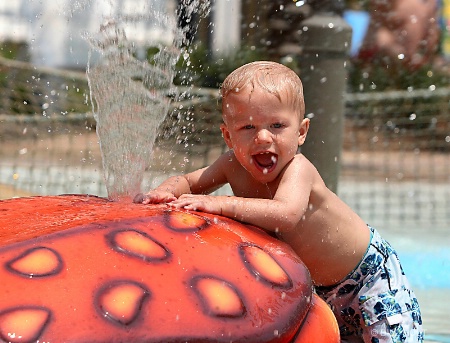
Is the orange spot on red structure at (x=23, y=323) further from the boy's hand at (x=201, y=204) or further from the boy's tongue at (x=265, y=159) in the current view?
the boy's tongue at (x=265, y=159)

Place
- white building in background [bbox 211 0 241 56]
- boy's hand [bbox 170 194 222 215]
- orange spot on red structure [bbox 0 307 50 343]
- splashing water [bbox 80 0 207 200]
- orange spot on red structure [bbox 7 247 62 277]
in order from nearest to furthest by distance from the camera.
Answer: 1. orange spot on red structure [bbox 0 307 50 343]
2. orange spot on red structure [bbox 7 247 62 277]
3. boy's hand [bbox 170 194 222 215]
4. splashing water [bbox 80 0 207 200]
5. white building in background [bbox 211 0 241 56]

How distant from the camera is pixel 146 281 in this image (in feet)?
6.03

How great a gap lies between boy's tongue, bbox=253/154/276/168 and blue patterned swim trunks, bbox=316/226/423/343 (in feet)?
1.64

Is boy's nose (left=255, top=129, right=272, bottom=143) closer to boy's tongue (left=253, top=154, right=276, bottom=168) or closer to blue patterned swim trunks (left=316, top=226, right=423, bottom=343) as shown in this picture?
boy's tongue (left=253, top=154, right=276, bottom=168)

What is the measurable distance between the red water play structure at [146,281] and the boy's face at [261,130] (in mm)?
329

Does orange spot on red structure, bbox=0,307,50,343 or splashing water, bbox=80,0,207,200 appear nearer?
orange spot on red structure, bbox=0,307,50,343

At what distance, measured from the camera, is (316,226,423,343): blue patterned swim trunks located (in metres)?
2.70

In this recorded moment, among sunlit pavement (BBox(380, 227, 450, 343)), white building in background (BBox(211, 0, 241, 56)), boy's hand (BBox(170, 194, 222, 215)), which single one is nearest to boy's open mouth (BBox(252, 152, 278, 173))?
boy's hand (BBox(170, 194, 222, 215))

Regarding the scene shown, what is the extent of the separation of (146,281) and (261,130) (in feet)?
2.39

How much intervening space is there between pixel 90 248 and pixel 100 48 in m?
2.02

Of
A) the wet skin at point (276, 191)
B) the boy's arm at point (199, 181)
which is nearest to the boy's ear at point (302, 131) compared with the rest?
the wet skin at point (276, 191)

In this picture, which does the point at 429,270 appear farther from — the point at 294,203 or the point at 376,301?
the point at 294,203

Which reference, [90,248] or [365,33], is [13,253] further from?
[365,33]

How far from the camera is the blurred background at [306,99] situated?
15.3 feet
